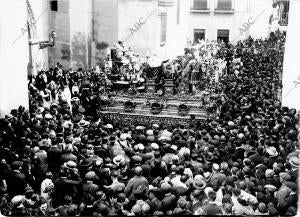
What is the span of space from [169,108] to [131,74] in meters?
2.89

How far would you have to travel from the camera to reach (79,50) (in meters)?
22.7

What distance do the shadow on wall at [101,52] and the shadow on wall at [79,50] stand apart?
90cm

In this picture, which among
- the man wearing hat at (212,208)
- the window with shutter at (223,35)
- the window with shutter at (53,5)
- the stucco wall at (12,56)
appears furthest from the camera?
the window with shutter at (223,35)

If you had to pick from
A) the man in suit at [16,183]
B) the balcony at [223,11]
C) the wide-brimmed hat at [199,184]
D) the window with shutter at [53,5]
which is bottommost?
the man in suit at [16,183]

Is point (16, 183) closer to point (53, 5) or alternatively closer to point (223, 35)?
point (53, 5)

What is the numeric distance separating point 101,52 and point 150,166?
1578 cm

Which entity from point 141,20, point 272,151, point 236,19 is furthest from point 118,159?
point 236,19

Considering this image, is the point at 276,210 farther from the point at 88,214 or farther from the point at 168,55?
the point at 168,55

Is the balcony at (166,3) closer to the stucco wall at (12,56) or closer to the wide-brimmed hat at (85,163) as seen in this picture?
the stucco wall at (12,56)

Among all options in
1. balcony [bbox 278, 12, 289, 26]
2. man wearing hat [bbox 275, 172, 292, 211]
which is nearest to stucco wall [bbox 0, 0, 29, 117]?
man wearing hat [bbox 275, 172, 292, 211]

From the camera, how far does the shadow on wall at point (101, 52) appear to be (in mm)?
23375

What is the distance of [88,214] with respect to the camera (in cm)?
674

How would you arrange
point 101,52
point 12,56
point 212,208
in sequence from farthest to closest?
1. point 101,52
2. point 12,56
3. point 212,208

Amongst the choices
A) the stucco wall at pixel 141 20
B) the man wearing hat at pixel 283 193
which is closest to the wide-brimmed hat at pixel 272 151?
the man wearing hat at pixel 283 193
